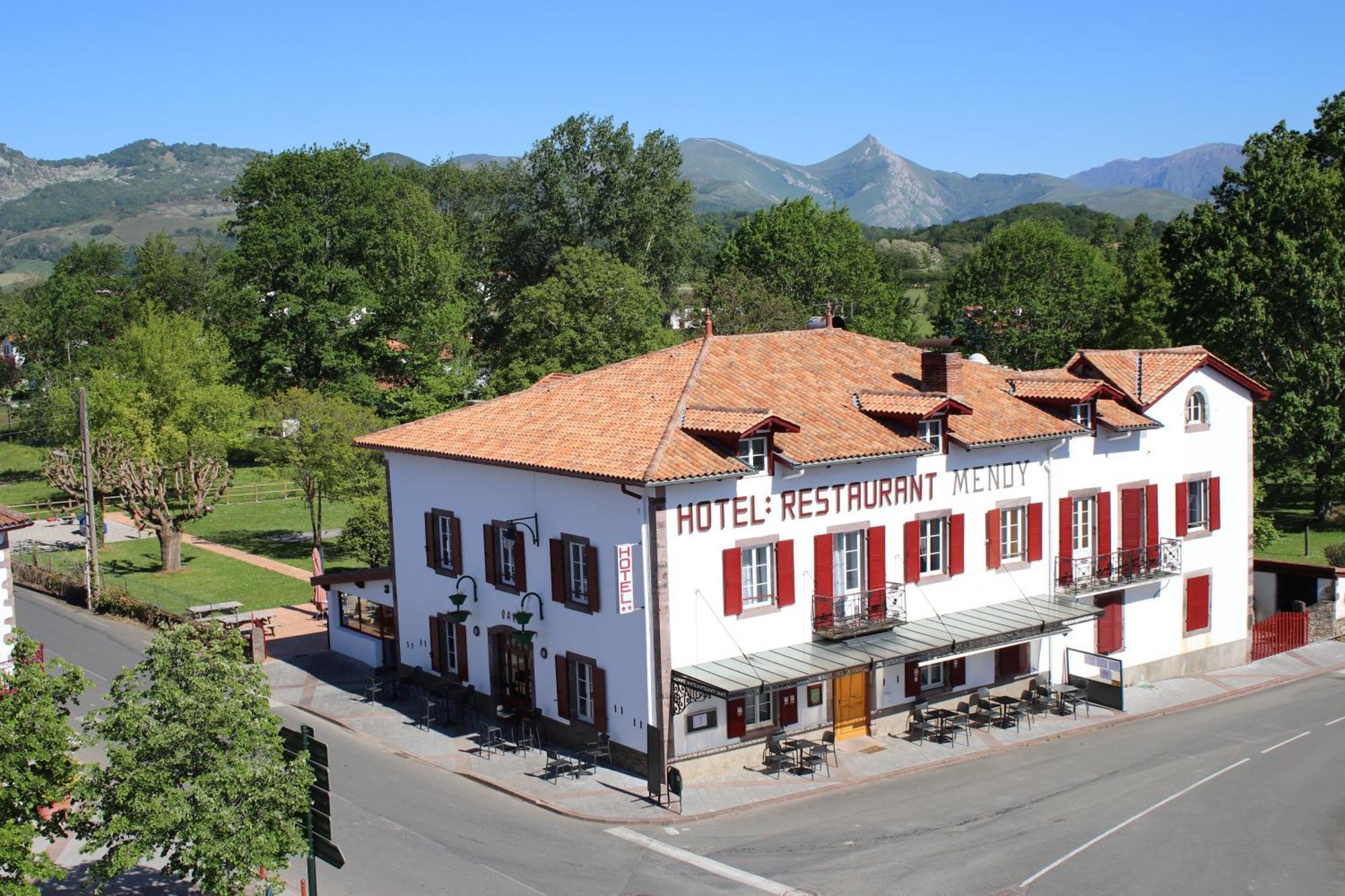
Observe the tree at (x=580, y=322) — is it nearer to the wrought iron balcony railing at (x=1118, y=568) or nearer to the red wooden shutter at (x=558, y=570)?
the wrought iron balcony railing at (x=1118, y=568)

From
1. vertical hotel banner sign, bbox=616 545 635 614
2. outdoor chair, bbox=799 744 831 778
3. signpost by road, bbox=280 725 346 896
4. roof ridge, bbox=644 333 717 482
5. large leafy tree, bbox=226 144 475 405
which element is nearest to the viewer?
signpost by road, bbox=280 725 346 896

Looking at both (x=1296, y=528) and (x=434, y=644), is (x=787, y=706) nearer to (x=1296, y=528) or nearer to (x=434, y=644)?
(x=434, y=644)

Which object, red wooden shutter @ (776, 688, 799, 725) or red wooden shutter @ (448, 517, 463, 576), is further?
red wooden shutter @ (448, 517, 463, 576)

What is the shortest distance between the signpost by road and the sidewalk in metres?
8.29

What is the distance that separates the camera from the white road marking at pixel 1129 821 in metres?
21.8

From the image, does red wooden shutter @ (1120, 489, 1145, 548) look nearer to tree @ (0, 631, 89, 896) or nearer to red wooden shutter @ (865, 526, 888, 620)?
red wooden shutter @ (865, 526, 888, 620)

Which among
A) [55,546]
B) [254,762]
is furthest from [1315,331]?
[55,546]

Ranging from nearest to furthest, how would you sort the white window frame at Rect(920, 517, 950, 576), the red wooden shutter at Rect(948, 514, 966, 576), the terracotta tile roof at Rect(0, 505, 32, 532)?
the terracotta tile roof at Rect(0, 505, 32, 532) → the white window frame at Rect(920, 517, 950, 576) → the red wooden shutter at Rect(948, 514, 966, 576)

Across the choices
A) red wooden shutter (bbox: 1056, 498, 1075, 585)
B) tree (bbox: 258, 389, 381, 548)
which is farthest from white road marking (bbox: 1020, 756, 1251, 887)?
tree (bbox: 258, 389, 381, 548)

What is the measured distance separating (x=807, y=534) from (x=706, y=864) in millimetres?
8193

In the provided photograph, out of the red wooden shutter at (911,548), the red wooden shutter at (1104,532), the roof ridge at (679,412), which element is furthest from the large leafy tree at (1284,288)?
the roof ridge at (679,412)

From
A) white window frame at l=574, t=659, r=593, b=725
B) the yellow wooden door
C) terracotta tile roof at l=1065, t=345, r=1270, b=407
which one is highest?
terracotta tile roof at l=1065, t=345, r=1270, b=407

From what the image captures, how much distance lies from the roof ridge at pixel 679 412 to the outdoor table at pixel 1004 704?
10.7 meters

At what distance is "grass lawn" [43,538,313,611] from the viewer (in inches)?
1679
